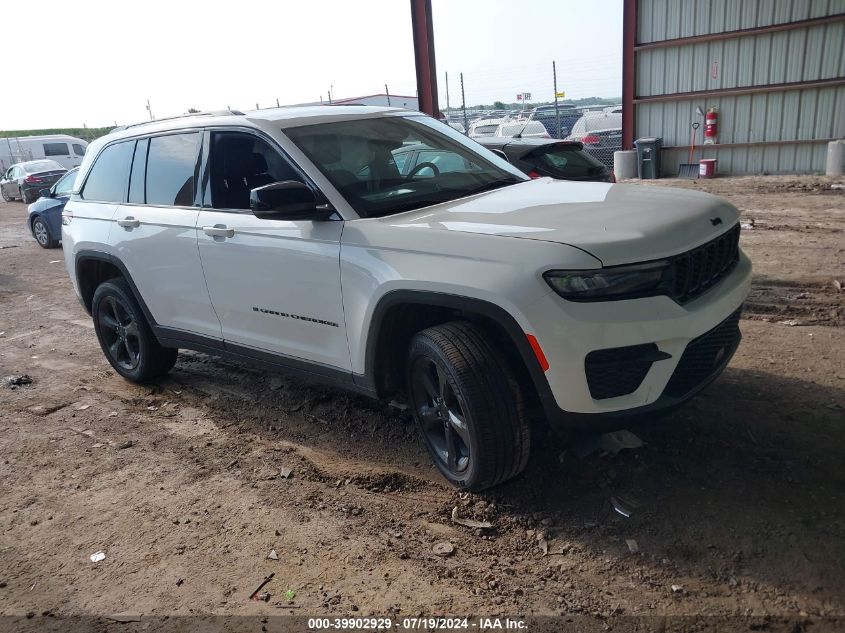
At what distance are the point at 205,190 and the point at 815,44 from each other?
14.8 metres

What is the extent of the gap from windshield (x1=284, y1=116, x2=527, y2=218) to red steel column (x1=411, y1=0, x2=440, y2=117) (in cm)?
1207

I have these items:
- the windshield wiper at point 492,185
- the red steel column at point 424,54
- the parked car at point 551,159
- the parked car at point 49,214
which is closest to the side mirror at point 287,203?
the windshield wiper at point 492,185

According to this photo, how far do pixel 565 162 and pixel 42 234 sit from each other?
11.2m

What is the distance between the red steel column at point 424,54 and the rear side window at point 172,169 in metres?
11.9

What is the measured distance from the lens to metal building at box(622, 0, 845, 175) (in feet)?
47.6

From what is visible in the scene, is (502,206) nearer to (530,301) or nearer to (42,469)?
(530,301)

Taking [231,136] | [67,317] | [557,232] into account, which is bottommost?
[67,317]

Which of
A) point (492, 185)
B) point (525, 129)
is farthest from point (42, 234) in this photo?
point (492, 185)

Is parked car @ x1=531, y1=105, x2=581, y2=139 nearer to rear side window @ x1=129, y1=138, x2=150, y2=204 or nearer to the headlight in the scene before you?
rear side window @ x1=129, y1=138, x2=150, y2=204

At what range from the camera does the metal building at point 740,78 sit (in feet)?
47.6

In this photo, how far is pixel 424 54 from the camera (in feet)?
52.4

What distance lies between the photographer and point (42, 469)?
163 inches

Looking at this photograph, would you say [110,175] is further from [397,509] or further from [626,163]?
[626,163]

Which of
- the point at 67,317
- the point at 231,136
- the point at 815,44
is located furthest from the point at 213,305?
the point at 815,44
